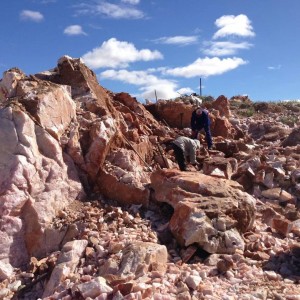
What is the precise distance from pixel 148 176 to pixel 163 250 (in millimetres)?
2112

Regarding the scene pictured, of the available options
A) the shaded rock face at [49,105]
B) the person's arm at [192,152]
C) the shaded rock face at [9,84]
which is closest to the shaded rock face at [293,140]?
the person's arm at [192,152]

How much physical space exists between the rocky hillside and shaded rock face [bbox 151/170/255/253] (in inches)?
0.6

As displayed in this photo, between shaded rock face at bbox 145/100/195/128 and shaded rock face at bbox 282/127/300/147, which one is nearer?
shaded rock face at bbox 282/127/300/147

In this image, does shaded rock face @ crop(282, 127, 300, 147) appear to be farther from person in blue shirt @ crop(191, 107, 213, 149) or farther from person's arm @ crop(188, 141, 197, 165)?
person's arm @ crop(188, 141, 197, 165)

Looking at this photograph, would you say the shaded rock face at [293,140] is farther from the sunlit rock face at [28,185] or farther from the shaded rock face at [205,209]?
the sunlit rock face at [28,185]

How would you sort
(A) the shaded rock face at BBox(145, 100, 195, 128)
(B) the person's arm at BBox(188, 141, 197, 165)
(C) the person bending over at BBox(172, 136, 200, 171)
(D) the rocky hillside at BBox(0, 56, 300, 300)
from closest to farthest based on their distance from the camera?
1. (D) the rocky hillside at BBox(0, 56, 300, 300)
2. (C) the person bending over at BBox(172, 136, 200, 171)
3. (B) the person's arm at BBox(188, 141, 197, 165)
4. (A) the shaded rock face at BBox(145, 100, 195, 128)

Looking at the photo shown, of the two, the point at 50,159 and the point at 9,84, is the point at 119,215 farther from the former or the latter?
the point at 9,84

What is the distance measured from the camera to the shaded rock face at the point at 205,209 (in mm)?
5285

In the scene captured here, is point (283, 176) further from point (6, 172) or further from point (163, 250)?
point (6, 172)

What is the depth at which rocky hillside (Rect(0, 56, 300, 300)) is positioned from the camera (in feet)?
15.1

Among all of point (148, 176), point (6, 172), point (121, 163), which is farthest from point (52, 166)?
point (148, 176)

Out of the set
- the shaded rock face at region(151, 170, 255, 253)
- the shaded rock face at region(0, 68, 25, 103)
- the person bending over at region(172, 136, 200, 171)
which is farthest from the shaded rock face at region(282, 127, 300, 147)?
the shaded rock face at region(0, 68, 25, 103)

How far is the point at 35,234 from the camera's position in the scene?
546cm

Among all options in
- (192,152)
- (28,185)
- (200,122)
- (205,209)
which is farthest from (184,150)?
(28,185)
